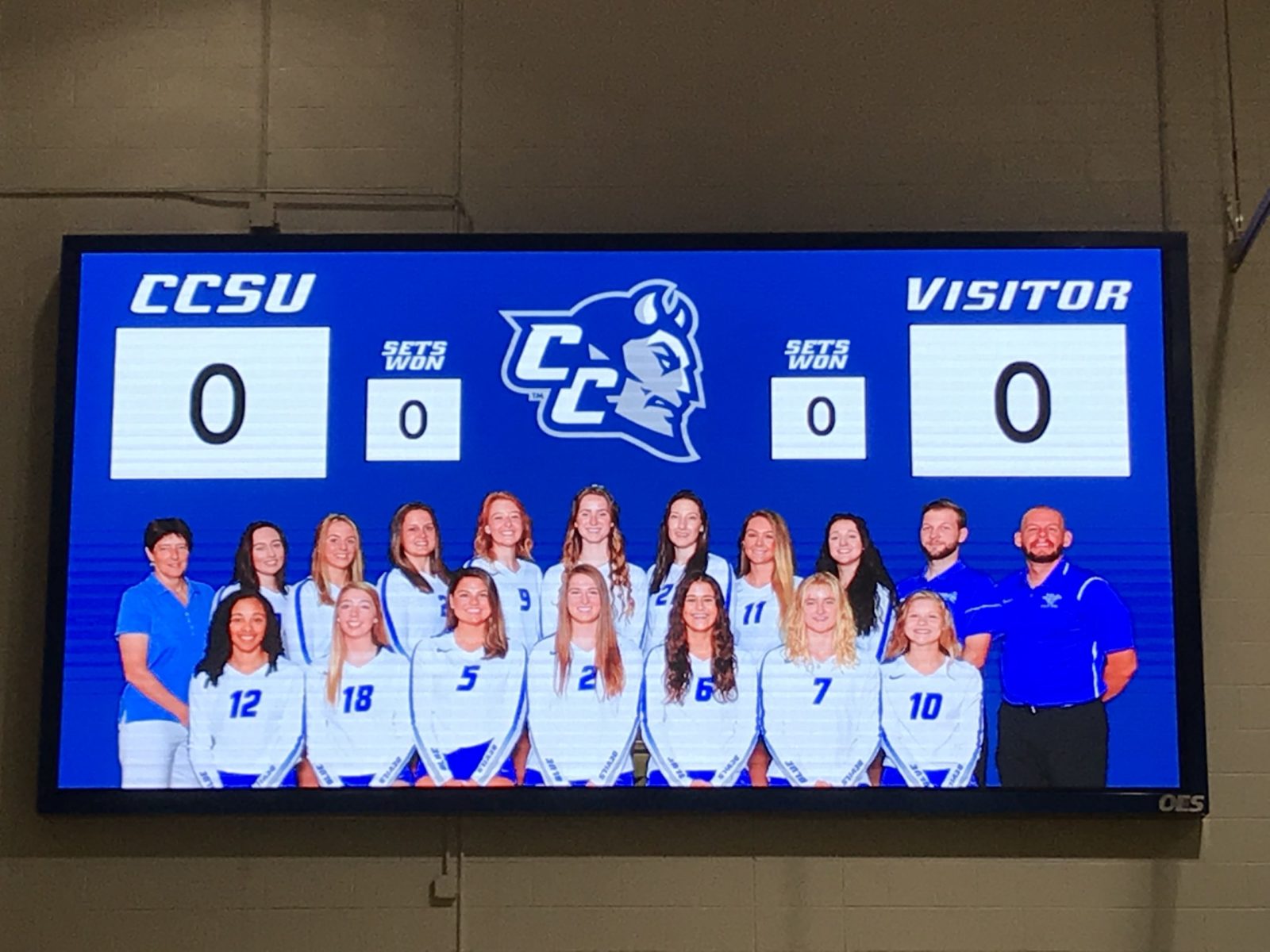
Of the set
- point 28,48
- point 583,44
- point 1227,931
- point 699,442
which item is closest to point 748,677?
point 699,442

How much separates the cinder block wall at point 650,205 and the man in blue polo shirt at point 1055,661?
0.66 ft

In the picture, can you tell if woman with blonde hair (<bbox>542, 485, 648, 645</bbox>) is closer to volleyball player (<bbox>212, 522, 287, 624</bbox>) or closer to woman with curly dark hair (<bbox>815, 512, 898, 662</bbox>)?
woman with curly dark hair (<bbox>815, 512, 898, 662</bbox>)

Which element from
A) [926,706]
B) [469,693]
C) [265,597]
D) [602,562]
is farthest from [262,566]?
[926,706]

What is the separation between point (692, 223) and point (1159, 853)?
2245 millimetres

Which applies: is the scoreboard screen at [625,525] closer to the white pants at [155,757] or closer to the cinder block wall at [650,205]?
the white pants at [155,757]

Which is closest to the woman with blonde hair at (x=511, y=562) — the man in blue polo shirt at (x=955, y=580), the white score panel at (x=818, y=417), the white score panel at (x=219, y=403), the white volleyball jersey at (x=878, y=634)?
the white score panel at (x=219, y=403)

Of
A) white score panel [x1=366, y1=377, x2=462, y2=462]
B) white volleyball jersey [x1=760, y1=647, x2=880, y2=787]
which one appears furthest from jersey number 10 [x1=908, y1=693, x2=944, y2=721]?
white score panel [x1=366, y1=377, x2=462, y2=462]

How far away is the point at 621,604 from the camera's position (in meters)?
3.87

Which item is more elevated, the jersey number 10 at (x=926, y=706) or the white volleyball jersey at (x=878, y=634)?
the white volleyball jersey at (x=878, y=634)

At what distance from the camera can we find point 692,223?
4164mm

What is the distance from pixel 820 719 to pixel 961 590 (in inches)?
21.2

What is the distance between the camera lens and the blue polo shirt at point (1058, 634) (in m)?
3.80

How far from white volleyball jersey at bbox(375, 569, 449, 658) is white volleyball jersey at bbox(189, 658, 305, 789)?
0.94 feet

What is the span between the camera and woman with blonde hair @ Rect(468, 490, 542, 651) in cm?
387
